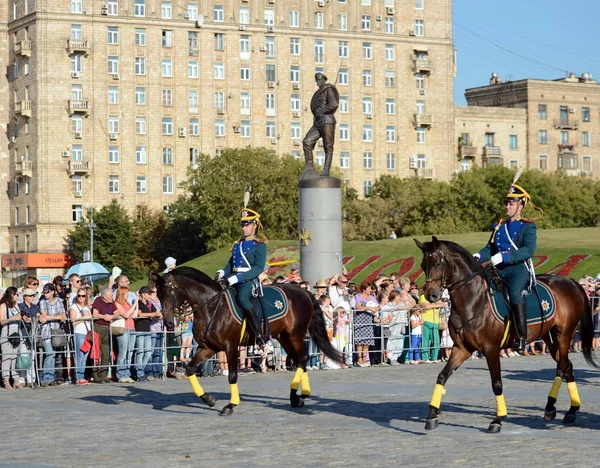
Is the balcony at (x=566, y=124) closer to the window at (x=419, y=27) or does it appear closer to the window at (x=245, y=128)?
the window at (x=419, y=27)

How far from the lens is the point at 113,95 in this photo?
381 feet

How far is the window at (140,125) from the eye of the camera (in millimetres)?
117062

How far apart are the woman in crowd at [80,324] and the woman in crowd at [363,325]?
7.01 metres

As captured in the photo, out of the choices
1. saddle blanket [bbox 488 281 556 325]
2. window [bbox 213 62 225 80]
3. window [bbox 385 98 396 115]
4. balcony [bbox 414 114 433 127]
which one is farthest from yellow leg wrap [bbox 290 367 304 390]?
balcony [bbox 414 114 433 127]

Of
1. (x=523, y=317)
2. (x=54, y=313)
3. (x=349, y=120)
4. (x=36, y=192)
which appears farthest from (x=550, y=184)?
(x=523, y=317)

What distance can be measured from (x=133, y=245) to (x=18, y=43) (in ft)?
68.1

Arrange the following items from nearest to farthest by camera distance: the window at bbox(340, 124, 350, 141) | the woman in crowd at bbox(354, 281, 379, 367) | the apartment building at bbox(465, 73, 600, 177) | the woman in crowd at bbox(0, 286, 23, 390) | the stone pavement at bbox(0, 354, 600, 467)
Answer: the stone pavement at bbox(0, 354, 600, 467) < the woman in crowd at bbox(0, 286, 23, 390) < the woman in crowd at bbox(354, 281, 379, 367) < the window at bbox(340, 124, 350, 141) < the apartment building at bbox(465, 73, 600, 177)

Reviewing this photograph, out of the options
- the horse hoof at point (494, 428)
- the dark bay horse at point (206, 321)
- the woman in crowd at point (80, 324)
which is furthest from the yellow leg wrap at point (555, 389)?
the woman in crowd at point (80, 324)

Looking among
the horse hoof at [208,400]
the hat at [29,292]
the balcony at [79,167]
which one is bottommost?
the horse hoof at [208,400]

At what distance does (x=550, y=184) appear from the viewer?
105m

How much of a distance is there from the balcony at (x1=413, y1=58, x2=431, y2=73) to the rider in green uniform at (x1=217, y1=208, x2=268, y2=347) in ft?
356

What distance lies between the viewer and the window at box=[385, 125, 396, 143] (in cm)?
12699

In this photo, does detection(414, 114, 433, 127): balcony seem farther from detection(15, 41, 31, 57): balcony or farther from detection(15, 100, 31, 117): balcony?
detection(15, 41, 31, 57): balcony

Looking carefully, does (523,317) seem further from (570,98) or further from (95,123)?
(570,98)
